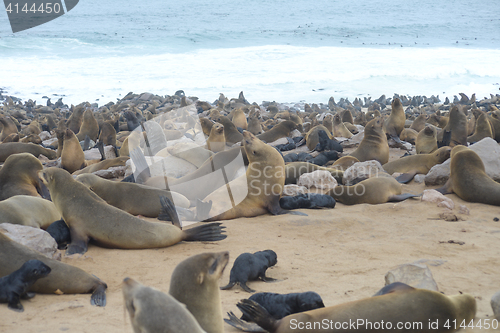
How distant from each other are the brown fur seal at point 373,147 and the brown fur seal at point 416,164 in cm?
35

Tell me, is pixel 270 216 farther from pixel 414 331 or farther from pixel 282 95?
pixel 282 95

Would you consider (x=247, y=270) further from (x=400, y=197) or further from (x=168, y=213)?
(x=400, y=197)

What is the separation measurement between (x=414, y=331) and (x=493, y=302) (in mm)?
655

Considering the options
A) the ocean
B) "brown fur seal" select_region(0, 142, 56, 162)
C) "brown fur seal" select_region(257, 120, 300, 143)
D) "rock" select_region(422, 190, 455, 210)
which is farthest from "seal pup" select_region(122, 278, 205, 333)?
the ocean

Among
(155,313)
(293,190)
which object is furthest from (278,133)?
(155,313)

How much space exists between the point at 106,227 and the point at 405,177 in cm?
483

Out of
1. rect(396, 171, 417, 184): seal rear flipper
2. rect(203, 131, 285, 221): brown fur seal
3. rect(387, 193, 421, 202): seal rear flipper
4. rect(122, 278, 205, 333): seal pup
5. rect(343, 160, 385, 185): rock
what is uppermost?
rect(122, 278, 205, 333): seal pup

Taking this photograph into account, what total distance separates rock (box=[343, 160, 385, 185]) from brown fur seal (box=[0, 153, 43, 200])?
454 cm

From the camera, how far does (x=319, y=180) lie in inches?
257

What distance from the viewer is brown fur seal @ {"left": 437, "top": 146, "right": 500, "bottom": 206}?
5.45 metres

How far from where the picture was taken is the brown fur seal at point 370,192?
5.77 m

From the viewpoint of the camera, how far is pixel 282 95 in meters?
23.5

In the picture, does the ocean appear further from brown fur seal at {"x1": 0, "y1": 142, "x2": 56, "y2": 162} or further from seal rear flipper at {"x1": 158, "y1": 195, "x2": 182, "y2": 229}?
seal rear flipper at {"x1": 158, "y1": 195, "x2": 182, "y2": 229}

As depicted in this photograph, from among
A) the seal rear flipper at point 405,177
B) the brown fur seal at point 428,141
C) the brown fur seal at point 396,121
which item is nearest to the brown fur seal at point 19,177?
the seal rear flipper at point 405,177
